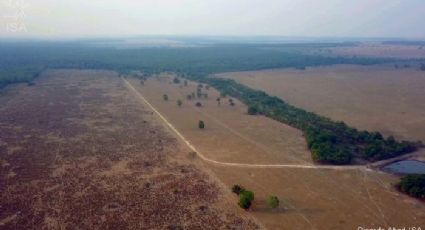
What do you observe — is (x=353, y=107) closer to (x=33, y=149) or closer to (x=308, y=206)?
(x=308, y=206)

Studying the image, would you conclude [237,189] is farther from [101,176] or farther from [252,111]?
[252,111]

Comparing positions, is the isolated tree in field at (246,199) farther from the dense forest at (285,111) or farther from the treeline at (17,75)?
the treeline at (17,75)

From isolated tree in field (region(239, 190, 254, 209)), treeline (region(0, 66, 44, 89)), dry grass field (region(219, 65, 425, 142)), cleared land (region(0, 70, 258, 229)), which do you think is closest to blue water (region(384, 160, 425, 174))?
dry grass field (region(219, 65, 425, 142))

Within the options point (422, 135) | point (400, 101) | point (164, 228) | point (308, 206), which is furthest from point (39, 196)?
point (400, 101)

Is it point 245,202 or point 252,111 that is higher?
point 252,111

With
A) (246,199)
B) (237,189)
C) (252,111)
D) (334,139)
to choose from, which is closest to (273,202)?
(246,199)

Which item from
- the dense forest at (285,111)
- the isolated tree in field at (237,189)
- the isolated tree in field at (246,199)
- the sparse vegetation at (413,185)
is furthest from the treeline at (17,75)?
the sparse vegetation at (413,185)

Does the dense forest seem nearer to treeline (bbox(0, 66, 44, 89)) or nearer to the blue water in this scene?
treeline (bbox(0, 66, 44, 89))
